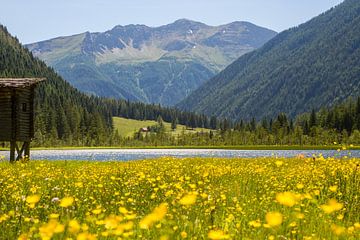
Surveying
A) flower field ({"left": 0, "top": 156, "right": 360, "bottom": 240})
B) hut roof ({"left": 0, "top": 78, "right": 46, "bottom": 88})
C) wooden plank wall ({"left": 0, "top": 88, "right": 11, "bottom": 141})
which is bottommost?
flower field ({"left": 0, "top": 156, "right": 360, "bottom": 240})

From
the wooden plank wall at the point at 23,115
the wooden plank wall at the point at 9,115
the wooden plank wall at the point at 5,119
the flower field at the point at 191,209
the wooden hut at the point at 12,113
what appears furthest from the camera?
the wooden plank wall at the point at 23,115

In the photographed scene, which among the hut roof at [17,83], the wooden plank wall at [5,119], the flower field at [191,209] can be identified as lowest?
the flower field at [191,209]

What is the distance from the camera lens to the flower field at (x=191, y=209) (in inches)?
188

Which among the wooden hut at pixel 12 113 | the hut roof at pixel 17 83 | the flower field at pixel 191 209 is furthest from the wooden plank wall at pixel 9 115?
the flower field at pixel 191 209

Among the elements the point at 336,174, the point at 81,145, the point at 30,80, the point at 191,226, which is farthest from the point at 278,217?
the point at 81,145

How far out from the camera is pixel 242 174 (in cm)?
1521

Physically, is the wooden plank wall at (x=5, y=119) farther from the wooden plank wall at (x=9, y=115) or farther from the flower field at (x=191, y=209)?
the flower field at (x=191, y=209)

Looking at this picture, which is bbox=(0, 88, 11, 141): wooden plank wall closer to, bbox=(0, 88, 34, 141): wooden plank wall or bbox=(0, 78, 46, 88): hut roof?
bbox=(0, 88, 34, 141): wooden plank wall

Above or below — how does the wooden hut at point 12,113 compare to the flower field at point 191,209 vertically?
above

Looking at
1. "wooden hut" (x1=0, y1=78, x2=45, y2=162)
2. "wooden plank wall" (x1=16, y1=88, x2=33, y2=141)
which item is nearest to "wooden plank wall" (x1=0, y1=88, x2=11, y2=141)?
"wooden hut" (x1=0, y1=78, x2=45, y2=162)

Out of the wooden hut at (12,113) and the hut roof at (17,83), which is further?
the wooden hut at (12,113)

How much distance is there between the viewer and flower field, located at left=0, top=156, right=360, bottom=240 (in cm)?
478

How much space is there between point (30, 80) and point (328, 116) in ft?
448

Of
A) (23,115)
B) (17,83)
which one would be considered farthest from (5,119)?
(17,83)
